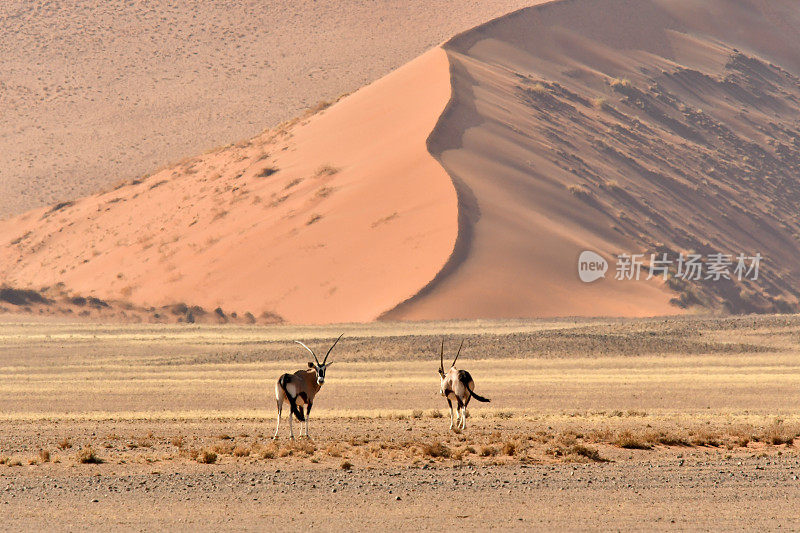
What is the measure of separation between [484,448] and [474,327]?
77.7ft

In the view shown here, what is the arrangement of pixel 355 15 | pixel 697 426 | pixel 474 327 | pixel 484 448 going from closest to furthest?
pixel 484 448 → pixel 697 426 → pixel 474 327 → pixel 355 15

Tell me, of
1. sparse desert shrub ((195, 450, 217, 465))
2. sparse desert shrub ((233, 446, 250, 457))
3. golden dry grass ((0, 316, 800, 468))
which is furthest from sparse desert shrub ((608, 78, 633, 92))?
sparse desert shrub ((195, 450, 217, 465))

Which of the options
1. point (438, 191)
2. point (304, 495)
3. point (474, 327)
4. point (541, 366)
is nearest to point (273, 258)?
point (438, 191)

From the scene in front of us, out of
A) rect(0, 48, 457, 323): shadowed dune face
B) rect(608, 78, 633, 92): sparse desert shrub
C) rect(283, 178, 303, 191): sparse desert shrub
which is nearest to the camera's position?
rect(0, 48, 457, 323): shadowed dune face

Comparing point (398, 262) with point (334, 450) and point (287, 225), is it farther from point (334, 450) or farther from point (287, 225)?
point (334, 450)

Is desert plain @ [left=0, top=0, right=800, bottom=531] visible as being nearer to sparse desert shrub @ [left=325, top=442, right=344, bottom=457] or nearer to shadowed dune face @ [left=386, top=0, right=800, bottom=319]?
shadowed dune face @ [left=386, top=0, right=800, bottom=319]

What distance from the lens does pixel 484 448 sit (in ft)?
41.1

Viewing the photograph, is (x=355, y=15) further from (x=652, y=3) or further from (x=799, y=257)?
(x=799, y=257)

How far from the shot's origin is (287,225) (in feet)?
154

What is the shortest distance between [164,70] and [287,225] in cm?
5226

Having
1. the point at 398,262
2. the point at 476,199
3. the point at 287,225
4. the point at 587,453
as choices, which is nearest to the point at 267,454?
the point at 587,453

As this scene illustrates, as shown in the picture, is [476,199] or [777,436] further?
[476,199]

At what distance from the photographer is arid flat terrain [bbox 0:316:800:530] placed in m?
9.70

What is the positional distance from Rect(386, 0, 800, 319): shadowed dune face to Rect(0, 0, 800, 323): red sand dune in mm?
146
